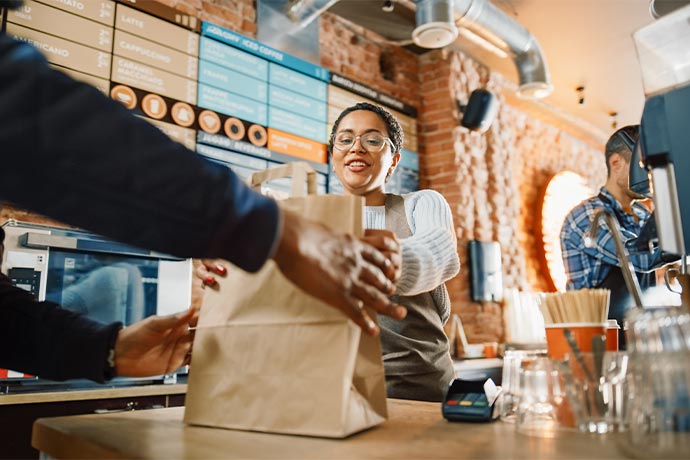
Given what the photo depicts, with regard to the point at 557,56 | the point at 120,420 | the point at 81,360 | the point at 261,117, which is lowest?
the point at 120,420

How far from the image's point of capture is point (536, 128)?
18.5 feet

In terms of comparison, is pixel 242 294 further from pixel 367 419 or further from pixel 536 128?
pixel 536 128

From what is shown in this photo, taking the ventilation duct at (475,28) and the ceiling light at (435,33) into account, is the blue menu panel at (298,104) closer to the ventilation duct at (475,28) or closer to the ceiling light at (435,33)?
the ventilation duct at (475,28)

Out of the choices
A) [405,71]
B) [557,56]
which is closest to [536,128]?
[557,56]

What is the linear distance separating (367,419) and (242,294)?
283 mm

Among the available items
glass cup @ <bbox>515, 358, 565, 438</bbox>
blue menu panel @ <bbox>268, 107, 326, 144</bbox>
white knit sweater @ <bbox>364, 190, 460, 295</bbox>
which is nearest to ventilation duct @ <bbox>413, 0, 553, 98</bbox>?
blue menu panel @ <bbox>268, 107, 326, 144</bbox>

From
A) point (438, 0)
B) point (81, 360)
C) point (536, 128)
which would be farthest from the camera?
point (536, 128)

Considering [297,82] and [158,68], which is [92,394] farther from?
[297,82]

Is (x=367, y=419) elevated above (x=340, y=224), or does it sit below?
below

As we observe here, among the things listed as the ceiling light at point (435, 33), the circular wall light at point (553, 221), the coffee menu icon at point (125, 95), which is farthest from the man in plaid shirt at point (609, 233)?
the circular wall light at point (553, 221)

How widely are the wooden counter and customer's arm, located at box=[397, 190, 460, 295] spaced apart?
264 mm

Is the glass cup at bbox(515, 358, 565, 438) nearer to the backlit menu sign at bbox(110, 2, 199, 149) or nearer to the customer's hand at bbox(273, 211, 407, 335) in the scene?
the customer's hand at bbox(273, 211, 407, 335)

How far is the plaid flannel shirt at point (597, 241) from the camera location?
2.36 metres

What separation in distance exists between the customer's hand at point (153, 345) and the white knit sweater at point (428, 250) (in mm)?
431
